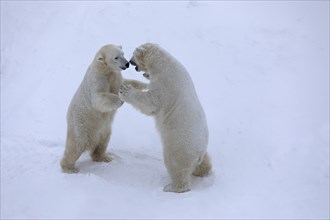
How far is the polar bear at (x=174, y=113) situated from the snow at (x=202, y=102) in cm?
33

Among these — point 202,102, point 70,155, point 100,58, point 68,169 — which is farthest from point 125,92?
point 202,102

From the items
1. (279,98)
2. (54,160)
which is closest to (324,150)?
(279,98)

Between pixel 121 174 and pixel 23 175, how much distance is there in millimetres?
1242

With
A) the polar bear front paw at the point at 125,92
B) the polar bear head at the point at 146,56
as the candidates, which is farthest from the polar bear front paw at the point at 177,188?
the polar bear head at the point at 146,56

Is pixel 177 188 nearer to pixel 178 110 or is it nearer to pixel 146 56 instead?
pixel 178 110

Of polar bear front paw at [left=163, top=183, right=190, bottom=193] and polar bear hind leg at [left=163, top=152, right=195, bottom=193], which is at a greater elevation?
polar bear hind leg at [left=163, top=152, right=195, bottom=193]

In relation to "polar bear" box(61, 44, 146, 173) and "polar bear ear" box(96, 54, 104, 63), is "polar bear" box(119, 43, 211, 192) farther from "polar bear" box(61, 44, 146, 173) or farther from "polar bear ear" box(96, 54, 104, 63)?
"polar bear ear" box(96, 54, 104, 63)

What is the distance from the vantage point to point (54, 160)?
20.0 feet

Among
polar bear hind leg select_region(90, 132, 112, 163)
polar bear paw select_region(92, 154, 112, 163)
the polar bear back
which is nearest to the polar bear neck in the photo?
the polar bear back

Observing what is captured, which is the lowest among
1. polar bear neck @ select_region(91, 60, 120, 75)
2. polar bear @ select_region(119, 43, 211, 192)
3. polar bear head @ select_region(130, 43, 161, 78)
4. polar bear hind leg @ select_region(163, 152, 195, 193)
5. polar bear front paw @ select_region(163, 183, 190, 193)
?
polar bear front paw @ select_region(163, 183, 190, 193)

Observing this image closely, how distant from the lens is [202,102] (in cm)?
726

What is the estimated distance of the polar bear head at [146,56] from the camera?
550 cm

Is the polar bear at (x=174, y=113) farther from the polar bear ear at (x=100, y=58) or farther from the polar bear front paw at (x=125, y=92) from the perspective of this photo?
the polar bear ear at (x=100, y=58)

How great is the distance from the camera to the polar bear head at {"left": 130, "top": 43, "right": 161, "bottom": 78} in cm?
550
